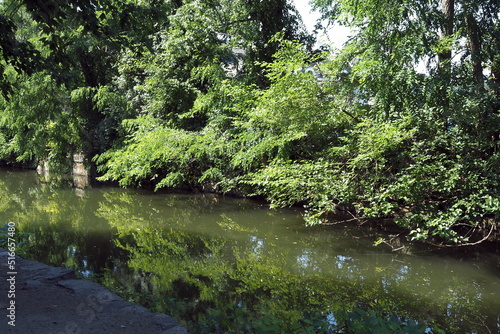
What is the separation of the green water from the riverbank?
0.63 meters

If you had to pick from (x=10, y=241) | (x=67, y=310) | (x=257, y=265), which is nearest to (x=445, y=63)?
(x=257, y=265)

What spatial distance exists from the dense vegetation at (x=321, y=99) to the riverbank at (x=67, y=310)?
2.26 metres

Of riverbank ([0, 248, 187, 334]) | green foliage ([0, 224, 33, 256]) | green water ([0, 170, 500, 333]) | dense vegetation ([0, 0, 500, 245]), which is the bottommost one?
green water ([0, 170, 500, 333])

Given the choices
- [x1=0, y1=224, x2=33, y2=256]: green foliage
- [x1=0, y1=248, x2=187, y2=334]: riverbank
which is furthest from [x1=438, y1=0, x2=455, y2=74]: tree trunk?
[x1=0, y1=224, x2=33, y2=256]: green foliage

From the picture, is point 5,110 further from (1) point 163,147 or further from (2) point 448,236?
(2) point 448,236

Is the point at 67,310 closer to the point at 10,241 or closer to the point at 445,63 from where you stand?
the point at 10,241

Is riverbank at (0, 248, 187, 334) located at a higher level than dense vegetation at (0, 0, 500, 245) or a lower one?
lower

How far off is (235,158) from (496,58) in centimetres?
616

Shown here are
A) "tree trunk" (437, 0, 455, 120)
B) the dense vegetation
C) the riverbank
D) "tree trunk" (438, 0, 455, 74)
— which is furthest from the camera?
"tree trunk" (438, 0, 455, 74)

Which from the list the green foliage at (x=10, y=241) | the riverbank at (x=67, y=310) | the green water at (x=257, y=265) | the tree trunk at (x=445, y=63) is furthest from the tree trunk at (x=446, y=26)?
the green foliage at (x=10, y=241)

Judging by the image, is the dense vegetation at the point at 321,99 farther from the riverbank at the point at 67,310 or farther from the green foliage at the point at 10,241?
the riverbank at the point at 67,310

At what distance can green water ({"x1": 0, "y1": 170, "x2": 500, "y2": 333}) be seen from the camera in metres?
4.82

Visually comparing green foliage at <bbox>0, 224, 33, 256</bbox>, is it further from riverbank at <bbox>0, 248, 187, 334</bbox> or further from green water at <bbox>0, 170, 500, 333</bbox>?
riverbank at <bbox>0, 248, 187, 334</bbox>

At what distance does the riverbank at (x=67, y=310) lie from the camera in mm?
2920
